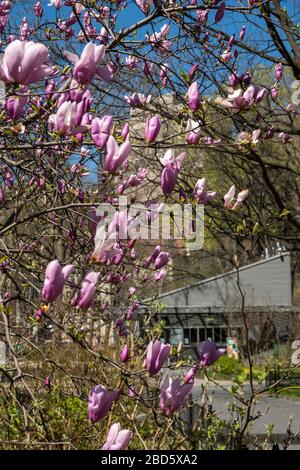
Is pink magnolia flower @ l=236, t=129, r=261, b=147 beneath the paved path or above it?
above

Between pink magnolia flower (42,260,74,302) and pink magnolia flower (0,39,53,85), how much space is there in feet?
1.71

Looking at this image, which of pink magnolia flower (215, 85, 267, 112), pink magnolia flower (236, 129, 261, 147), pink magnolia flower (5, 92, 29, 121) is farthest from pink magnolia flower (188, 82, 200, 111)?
pink magnolia flower (5, 92, 29, 121)

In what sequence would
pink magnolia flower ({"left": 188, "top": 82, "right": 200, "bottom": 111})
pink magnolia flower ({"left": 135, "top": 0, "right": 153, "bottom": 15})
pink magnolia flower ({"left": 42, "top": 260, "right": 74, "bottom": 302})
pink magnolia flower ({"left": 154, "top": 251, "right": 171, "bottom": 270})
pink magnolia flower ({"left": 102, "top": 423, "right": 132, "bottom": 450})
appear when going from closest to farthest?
1. pink magnolia flower ({"left": 102, "top": 423, "right": 132, "bottom": 450})
2. pink magnolia flower ({"left": 42, "top": 260, "right": 74, "bottom": 302})
3. pink magnolia flower ({"left": 188, "top": 82, "right": 200, "bottom": 111})
4. pink magnolia flower ({"left": 154, "top": 251, "right": 171, "bottom": 270})
5. pink magnolia flower ({"left": 135, "top": 0, "right": 153, "bottom": 15})

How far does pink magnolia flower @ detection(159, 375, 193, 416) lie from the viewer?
173 centimetres

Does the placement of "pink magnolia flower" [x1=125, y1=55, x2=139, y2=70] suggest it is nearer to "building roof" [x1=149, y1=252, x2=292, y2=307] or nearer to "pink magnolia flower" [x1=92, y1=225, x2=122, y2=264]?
"pink magnolia flower" [x1=92, y1=225, x2=122, y2=264]

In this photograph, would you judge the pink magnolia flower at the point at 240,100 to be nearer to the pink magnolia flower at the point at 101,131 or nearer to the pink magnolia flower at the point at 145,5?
the pink magnolia flower at the point at 101,131

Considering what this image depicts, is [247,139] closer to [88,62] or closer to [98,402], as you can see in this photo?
[88,62]

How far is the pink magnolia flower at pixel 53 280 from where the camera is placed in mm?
1660

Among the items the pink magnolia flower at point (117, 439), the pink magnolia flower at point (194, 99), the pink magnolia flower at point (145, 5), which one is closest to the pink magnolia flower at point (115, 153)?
the pink magnolia flower at point (194, 99)

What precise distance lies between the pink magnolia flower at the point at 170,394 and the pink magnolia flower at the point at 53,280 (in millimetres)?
409

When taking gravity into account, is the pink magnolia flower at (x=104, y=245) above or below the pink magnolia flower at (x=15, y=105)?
below

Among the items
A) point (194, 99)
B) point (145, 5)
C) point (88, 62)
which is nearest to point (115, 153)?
point (88, 62)
